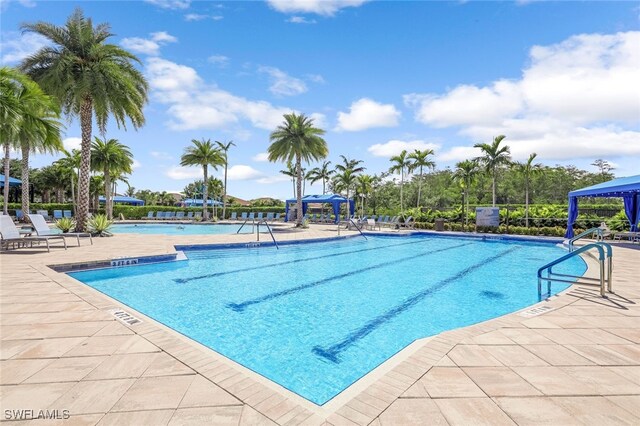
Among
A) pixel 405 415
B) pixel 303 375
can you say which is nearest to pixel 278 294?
pixel 303 375

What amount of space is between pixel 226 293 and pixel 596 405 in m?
5.92

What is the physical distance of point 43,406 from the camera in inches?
86.0

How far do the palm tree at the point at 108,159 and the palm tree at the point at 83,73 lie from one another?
53.8 ft

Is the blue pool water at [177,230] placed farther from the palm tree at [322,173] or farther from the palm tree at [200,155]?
the palm tree at [322,173]

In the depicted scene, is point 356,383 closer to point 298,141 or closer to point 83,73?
point 83,73

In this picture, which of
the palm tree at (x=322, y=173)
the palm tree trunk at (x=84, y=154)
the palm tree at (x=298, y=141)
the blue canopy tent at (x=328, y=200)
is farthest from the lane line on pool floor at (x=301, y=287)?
the palm tree at (x=322, y=173)

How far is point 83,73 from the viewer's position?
543 inches

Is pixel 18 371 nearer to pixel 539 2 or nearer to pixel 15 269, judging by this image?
pixel 15 269

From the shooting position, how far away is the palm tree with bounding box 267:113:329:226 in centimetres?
2375

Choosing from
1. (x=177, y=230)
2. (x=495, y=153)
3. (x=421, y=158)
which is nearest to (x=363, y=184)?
(x=421, y=158)

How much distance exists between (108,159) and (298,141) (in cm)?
1864

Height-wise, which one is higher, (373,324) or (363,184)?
(363,184)

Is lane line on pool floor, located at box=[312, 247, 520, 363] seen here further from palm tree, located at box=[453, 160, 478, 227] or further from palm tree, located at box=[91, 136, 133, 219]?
palm tree, located at box=[91, 136, 133, 219]

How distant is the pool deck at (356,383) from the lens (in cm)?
212
